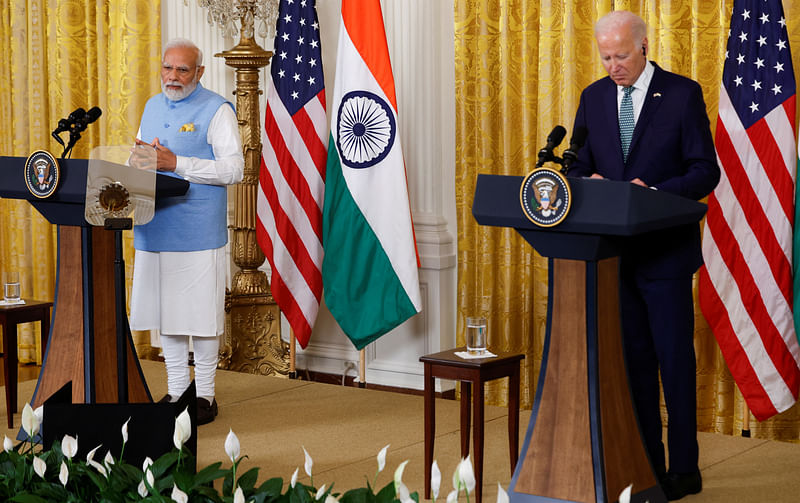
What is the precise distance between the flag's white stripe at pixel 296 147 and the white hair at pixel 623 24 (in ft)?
7.78

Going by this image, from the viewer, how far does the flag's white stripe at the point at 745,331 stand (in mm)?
4277

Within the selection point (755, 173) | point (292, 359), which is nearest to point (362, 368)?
point (292, 359)

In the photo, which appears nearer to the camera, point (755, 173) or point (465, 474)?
point (465, 474)

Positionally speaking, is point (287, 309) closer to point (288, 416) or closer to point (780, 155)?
point (288, 416)

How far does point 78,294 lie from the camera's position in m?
4.04

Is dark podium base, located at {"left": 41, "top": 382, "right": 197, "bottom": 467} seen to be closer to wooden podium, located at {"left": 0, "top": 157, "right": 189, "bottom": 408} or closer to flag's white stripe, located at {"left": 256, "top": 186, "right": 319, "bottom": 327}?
wooden podium, located at {"left": 0, "top": 157, "right": 189, "bottom": 408}

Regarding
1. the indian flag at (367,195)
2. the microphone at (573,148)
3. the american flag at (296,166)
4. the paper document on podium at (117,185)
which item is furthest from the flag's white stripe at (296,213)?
the microphone at (573,148)

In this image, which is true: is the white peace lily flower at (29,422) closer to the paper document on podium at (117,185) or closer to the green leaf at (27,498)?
the green leaf at (27,498)

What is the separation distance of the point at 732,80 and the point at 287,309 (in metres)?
2.57

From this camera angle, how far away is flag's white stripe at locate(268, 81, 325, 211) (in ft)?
17.5

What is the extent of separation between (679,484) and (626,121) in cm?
128

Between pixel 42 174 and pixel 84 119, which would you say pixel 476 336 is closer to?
pixel 84 119

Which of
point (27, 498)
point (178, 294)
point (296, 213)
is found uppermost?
point (296, 213)

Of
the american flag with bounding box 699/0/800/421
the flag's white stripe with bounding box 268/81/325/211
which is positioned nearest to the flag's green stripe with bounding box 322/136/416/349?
the flag's white stripe with bounding box 268/81/325/211
